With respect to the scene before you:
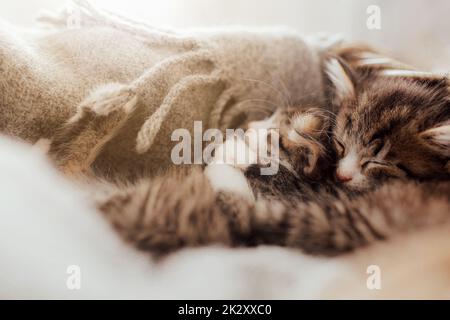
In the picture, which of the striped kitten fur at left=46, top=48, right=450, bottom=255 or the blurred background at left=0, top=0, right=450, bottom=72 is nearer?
the striped kitten fur at left=46, top=48, right=450, bottom=255

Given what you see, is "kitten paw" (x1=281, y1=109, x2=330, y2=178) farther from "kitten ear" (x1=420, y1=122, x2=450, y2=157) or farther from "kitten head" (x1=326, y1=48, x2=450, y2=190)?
"kitten ear" (x1=420, y1=122, x2=450, y2=157)

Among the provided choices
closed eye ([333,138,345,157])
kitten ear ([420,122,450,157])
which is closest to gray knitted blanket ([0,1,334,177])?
closed eye ([333,138,345,157])

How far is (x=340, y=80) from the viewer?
88 cm

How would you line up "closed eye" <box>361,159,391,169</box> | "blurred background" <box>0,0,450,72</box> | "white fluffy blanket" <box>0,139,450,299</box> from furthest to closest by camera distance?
"blurred background" <box>0,0,450,72</box>
"closed eye" <box>361,159,391,169</box>
"white fluffy blanket" <box>0,139,450,299</box>

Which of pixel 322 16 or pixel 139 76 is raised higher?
pixel 322 16

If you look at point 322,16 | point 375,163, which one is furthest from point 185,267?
point 322,16

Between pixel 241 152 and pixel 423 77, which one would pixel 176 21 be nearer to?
pixel 241 152

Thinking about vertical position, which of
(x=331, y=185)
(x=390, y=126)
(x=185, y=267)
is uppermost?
(x=390, y=126)

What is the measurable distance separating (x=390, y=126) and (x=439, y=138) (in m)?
0.09

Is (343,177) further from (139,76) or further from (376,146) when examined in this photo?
(139,76)

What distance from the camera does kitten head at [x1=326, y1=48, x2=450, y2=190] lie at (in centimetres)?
77

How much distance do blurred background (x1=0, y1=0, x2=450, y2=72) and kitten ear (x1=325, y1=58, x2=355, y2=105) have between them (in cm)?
14
